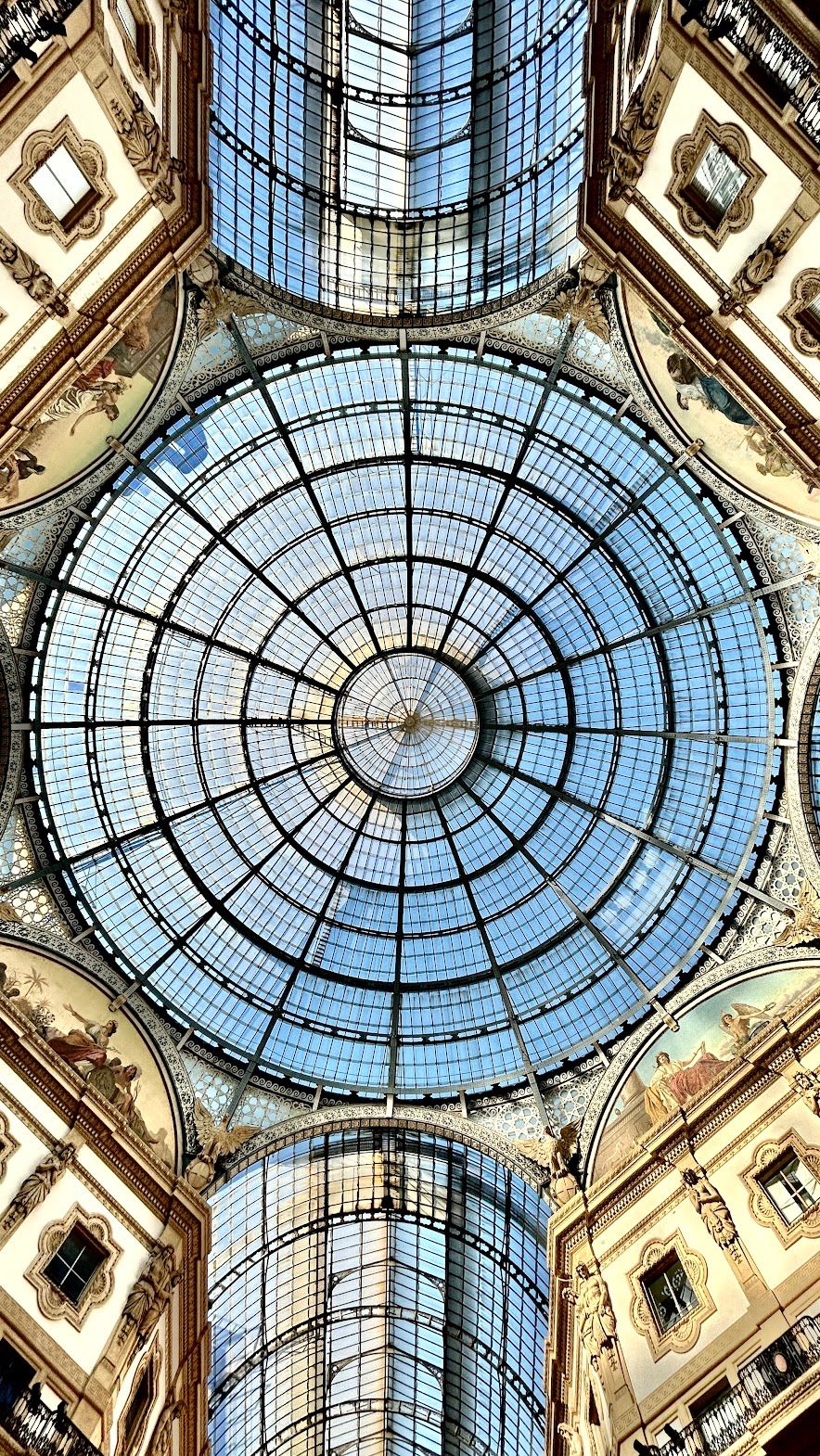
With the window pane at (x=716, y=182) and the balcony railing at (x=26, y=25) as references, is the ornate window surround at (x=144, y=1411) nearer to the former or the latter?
the balcony railing at (x=26, y=25)

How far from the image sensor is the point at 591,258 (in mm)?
22016

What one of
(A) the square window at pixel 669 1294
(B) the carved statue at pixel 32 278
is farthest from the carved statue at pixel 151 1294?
(B) the carved statue at pixel 32 278

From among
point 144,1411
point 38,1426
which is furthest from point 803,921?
point 38,1426

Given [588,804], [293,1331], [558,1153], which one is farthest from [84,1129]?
[588,804]

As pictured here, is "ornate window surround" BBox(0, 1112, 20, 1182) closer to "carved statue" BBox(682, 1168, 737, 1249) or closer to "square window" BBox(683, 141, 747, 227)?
"carved statue" BBox(682, 1168, 737, 1249)

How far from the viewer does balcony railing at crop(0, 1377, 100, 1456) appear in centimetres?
1528

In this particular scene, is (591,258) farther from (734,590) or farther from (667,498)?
(734,590)

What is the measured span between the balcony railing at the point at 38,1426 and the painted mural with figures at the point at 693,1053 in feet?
38.0

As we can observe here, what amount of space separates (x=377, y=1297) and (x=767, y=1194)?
50.2 feet

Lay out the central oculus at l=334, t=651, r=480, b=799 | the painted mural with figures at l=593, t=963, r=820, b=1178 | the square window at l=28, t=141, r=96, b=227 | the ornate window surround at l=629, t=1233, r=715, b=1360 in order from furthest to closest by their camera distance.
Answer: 1. the central oculus at l=334, t=651, r=480, b=799
2. the painted mural with figures at l=593, t=963, r=820, b=1178
3. the ornate window surround at l=629, t=1233, r=715, b=1360
4. the square window at l=28, t=141, r=96, b=227

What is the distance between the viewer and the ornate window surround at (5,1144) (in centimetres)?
1858

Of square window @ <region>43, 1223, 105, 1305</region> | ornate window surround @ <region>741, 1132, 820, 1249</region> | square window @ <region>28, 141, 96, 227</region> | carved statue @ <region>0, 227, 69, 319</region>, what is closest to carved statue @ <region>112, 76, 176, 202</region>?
square window @ <region>28, 141, 96, 227</region>

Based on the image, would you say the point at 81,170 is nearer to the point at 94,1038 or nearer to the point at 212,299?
the point at 212,299

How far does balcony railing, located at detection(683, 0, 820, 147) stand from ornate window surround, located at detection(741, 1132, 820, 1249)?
52.3 feet
